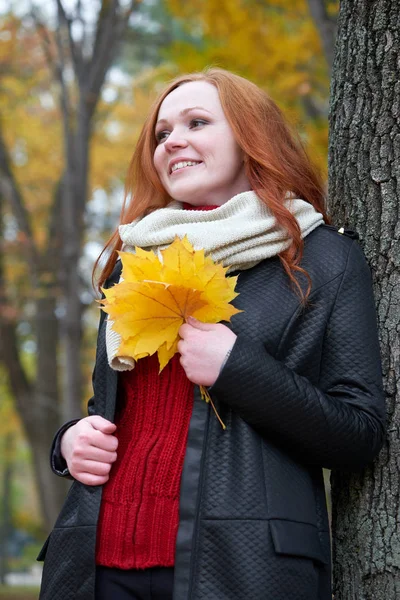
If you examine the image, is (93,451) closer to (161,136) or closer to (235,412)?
(235,412)

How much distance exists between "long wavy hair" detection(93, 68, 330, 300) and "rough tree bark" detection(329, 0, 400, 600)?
14cm

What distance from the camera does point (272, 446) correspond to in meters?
2.06

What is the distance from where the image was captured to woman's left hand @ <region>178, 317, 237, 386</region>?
1.99 m

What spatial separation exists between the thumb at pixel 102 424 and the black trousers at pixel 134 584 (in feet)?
1.17

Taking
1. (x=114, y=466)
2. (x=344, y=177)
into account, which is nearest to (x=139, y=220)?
(x=344, y=177)

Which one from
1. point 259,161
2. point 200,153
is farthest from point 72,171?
point 259,161

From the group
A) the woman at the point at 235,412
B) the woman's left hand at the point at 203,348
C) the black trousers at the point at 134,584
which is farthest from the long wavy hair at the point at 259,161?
the black trousers at the point at 134,584

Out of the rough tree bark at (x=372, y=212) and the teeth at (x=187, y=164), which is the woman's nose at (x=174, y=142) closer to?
the teeth at (x=187, y=164)

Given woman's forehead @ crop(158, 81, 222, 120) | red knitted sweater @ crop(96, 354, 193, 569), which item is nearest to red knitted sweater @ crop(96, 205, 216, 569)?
red knitted sweater @ crop(96, 354, 193, 569)

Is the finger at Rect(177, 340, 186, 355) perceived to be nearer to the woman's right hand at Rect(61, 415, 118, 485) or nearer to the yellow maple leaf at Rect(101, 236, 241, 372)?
the yellow maple leaf at Rect(101, 236, 241, 372)

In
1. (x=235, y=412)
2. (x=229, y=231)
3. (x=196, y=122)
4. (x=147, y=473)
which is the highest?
(x=196, y=122)

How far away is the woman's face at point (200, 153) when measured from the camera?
7.94ft

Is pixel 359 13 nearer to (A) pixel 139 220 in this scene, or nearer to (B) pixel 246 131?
(B) pixel 246 131

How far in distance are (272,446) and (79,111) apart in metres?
5.09
